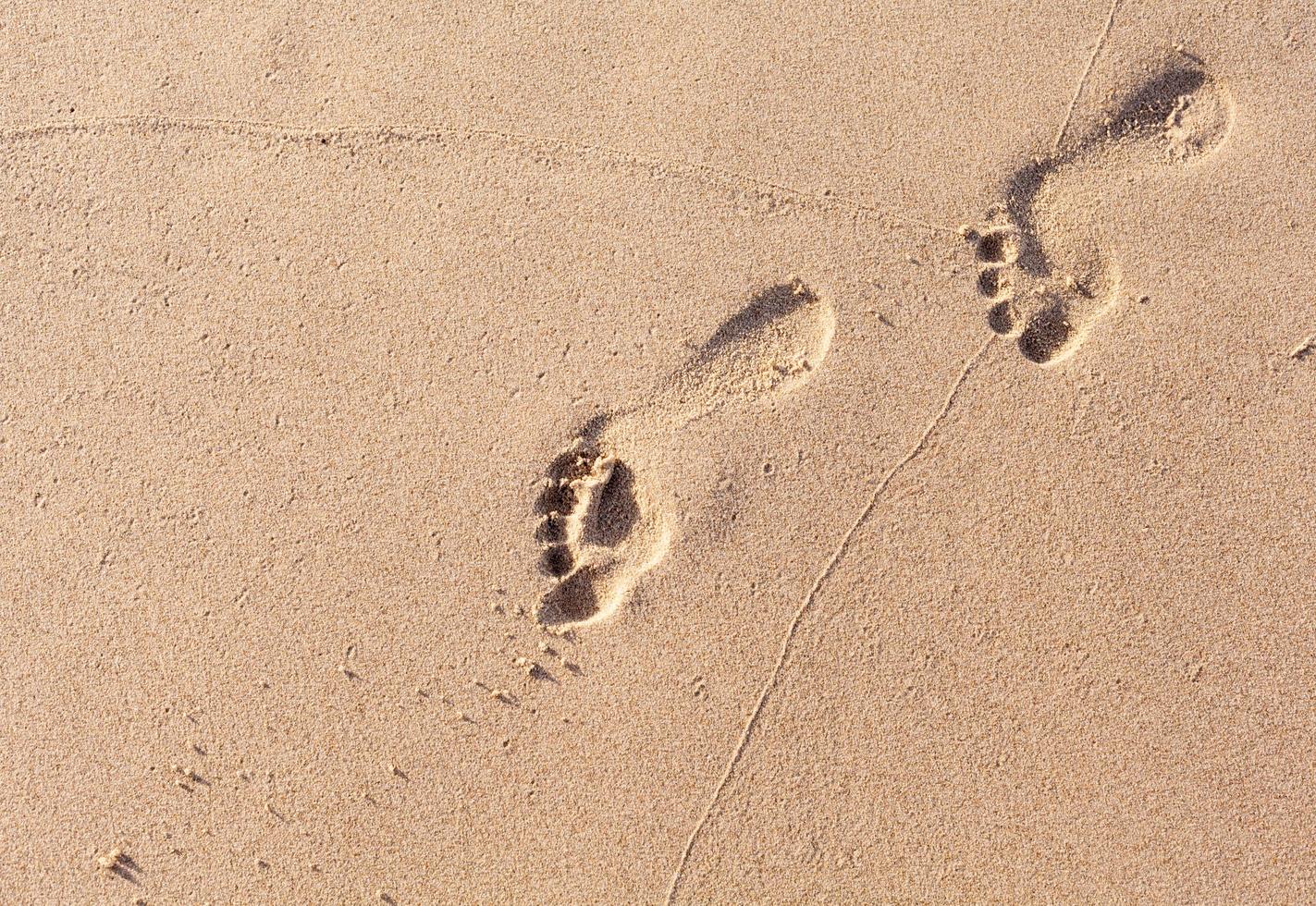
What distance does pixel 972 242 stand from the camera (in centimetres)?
255

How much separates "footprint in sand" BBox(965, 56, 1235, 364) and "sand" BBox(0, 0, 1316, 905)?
0.01 metres

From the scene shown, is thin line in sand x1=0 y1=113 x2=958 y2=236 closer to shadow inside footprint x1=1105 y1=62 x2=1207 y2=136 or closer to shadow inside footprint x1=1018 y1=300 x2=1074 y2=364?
shadow inside footprint x1=1018 y1=300 x2=1074 y2=364

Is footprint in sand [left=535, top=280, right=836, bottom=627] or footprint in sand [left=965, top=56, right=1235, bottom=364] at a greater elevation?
footprint in sand [left=965, top=56, right=1235, bottom=364]

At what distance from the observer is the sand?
8.14 ft

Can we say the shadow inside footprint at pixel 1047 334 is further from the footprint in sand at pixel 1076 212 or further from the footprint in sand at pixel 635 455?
the footprint in sand at pixel 635 455

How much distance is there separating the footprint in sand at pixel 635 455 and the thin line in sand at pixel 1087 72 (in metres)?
0.92

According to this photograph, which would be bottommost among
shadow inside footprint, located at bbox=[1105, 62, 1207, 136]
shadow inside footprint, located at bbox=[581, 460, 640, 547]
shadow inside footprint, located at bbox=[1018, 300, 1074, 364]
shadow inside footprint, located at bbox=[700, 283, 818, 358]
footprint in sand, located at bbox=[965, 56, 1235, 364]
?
shadow inside footprint, located at bbox=[581, 460, 640, 547]

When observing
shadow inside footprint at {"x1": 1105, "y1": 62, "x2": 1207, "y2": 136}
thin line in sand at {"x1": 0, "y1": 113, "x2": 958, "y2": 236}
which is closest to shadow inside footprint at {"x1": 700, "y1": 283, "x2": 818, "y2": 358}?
thin line in sand at {"x1": 0, "y1": 113, "x2": 958, "y2": 236}

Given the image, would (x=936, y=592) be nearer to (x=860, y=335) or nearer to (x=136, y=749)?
(x=860, y=335)

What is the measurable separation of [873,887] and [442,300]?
2247 millimetres

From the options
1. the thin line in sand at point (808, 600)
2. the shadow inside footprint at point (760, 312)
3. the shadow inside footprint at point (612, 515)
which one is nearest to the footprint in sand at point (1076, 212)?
the thin line in sand at point (808, 600)

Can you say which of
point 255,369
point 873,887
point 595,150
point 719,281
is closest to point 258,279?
point 255,369

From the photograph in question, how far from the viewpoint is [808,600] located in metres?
2.51

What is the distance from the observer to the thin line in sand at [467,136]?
256 cm
